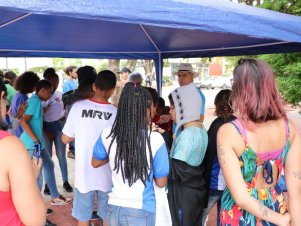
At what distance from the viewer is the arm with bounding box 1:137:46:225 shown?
121 centimetres

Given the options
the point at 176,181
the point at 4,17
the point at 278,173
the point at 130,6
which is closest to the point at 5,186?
the point at 130,6

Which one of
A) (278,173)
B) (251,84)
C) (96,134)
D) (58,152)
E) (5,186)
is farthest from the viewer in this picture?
(58,152)

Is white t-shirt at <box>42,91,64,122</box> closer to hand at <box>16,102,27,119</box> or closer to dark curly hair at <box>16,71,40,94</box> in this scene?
dark curly hair at <box>16,71,40,94</box>

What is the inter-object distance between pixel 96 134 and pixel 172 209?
0.84 m

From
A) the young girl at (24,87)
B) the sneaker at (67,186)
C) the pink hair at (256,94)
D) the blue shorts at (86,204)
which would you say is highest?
the pink hair at (256,94)

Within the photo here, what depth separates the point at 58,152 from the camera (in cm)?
439

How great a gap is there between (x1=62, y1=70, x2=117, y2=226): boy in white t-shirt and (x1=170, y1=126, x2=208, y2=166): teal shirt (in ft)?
1.79

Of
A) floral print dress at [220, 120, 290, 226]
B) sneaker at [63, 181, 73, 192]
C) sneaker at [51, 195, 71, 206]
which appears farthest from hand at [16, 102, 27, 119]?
floral print dress at [220, 120, 290, 226]

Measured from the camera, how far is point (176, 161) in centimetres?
252

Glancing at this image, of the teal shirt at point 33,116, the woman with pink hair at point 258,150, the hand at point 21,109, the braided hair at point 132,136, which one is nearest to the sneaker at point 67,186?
the teal shirt at point 33,116

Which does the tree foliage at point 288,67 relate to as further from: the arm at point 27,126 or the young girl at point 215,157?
the arm at point 27,126

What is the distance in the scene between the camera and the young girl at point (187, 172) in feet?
8.23

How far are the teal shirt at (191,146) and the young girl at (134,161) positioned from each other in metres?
0.55

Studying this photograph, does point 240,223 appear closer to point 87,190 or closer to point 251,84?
point 251,84
